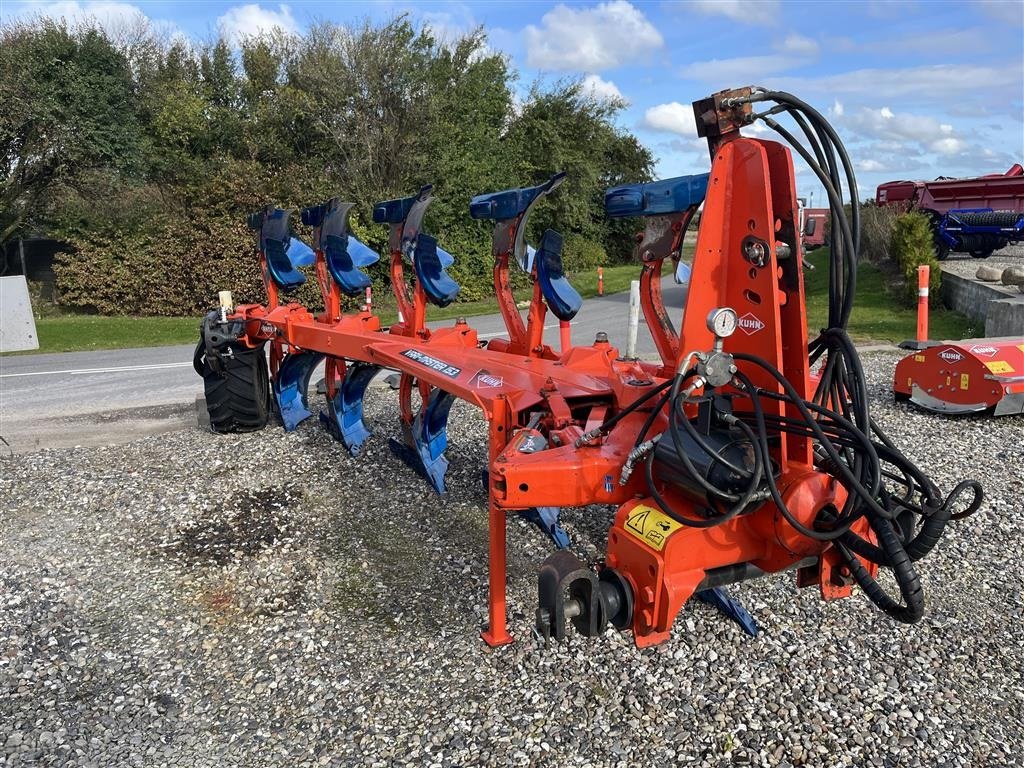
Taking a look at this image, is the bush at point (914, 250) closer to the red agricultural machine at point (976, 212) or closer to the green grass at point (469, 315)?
the green grass at point (469, 315)

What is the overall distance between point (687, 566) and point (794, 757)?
2.75ft

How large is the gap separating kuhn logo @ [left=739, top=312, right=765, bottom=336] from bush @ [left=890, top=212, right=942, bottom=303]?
42.3 ft

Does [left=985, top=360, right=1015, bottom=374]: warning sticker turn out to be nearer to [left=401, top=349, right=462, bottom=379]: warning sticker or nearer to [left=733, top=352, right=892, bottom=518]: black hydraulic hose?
[left=401, top=349, right=462, bottom=379]: warning sticker

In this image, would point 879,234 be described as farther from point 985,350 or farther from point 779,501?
point 779,501

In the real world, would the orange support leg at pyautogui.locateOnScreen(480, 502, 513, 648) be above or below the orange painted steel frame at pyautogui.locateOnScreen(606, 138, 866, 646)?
below

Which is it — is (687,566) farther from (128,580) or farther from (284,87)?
(284,87)

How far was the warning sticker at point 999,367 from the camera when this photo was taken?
250 inches

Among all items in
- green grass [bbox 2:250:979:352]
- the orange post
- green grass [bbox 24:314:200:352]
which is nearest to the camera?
the orange post

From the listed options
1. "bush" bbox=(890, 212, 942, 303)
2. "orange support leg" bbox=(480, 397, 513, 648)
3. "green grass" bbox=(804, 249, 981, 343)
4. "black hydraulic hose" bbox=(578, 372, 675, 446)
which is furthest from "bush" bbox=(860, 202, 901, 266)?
"black hydraulic hose" bbox=(578, 372, 675, 446)

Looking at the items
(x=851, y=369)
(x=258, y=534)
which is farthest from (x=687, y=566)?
(x=258, y=534)

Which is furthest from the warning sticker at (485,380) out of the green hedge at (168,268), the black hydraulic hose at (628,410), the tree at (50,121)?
the tree at (50,121)

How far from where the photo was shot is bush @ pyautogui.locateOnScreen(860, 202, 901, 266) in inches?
704

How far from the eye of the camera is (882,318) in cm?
1341

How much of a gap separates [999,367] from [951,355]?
38 centimetres
